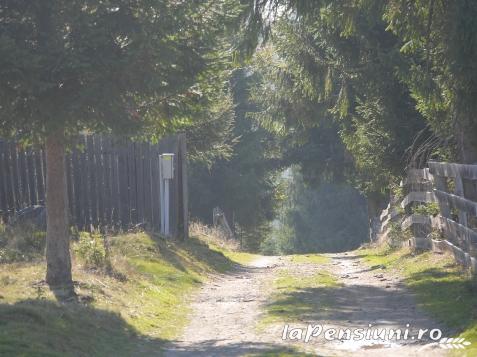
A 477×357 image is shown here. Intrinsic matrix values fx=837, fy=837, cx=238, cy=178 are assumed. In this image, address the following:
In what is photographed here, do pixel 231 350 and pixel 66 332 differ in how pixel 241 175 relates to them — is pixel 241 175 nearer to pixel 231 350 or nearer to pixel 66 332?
pixel 231 350

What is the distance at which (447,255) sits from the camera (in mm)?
14422

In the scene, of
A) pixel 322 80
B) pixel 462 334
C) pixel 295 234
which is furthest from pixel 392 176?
pixel 295 234

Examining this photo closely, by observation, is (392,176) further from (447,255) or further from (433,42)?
(433,42)

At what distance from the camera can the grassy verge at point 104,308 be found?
8664mm

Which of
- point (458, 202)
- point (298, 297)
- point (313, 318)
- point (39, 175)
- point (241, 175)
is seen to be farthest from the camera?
point (241, 175)

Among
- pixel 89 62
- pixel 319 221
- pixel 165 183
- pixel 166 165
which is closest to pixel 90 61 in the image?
pixel 89 62

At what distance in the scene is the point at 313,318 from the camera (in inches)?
424

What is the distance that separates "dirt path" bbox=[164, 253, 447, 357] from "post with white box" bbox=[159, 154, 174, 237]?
438 centimetres

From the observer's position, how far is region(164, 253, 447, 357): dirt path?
8984mm

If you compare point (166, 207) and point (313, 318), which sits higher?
point (166, 207)

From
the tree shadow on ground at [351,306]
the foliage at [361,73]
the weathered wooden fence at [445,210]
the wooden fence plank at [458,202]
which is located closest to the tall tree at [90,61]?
the tree shadow on ground at [351,306]

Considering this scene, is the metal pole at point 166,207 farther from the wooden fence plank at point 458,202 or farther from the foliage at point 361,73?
the wooden fence plank at point 458,202

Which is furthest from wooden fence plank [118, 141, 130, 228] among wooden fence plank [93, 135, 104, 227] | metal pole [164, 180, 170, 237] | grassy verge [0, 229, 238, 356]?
grassy verge [0, 229, 238, 356]

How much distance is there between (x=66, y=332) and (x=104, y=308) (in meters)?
1.80
